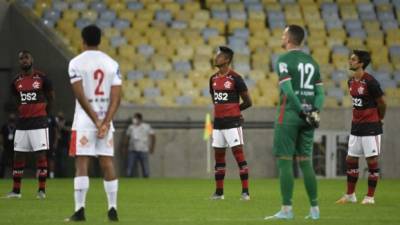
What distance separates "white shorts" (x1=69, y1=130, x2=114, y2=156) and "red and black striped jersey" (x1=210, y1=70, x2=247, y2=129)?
665 cm

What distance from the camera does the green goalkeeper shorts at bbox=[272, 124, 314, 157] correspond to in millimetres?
14477

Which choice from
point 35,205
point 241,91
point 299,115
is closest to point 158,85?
point 241,91

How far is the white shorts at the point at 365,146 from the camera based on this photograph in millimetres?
19516

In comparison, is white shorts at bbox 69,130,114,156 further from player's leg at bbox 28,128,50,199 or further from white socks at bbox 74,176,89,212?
player's leg at bbox 28,128,50,199

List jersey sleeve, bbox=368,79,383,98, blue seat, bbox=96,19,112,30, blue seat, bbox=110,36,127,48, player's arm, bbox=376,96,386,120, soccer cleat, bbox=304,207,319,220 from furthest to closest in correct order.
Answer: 1. blue seat, bbox=96,19,112,30
2. blue seat, bbox=110,36,127,48
3. player's arm, bbox=376,96,386,120
4. jersey sleeve, bbox=368,79,383,98
5. soccer cleat, bbox=304,207,319,220

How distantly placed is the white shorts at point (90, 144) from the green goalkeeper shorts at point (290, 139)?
2.07 meters

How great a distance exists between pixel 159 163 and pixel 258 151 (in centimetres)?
289

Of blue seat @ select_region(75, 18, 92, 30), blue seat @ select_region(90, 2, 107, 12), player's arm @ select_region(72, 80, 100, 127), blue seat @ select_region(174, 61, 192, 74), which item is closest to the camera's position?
player's arm @ select_region(72, 80, 100, 127)

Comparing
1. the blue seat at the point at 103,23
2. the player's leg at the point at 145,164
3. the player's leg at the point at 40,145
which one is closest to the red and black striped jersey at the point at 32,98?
the player's leg at the point at 40,145

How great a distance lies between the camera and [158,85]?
35.2 metres

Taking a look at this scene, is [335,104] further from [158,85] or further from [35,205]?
[35,205]

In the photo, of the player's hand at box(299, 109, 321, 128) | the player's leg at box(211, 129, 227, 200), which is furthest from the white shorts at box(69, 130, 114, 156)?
the player's leg at box(211, 129, 227, 200)

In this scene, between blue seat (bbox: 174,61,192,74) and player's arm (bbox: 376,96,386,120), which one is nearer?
player's arm (bbox: 376,96,386,120)

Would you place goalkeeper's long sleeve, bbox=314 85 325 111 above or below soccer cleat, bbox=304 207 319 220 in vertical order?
above
